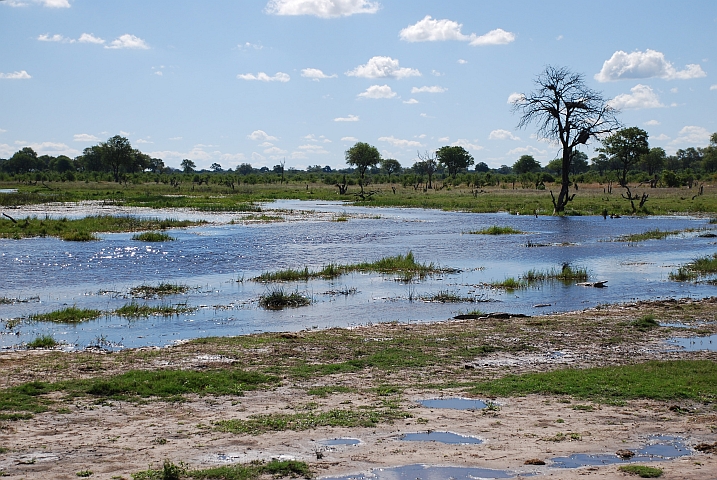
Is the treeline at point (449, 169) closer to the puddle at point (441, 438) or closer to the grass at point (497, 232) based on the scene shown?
the grass at point (497, 232)

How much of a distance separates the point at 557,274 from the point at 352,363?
1376 cm

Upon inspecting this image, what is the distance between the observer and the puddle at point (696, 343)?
13.0 m

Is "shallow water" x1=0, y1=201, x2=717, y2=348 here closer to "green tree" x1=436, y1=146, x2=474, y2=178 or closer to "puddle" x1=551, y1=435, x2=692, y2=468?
"puddle" x1=551, y1=435, x2=692, y2=468

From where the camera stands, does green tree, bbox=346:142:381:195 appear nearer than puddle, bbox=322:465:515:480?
No

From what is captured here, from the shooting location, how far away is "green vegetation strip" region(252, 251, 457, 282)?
77.0 feet

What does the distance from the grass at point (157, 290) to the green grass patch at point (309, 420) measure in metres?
12.0

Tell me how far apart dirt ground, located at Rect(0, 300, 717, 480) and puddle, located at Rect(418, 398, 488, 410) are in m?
0.19

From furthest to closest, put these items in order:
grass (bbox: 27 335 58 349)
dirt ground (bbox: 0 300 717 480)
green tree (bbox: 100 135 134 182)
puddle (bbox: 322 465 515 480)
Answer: green tree (bbox: 100 135 134 182) → grass (bbox: 27 335 58 349) → dirt ground (bbox: 0 300 717 480) → puddle (bbox: 322 465 515 480)

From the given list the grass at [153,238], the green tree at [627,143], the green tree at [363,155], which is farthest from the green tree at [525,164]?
the grass at [153,238]

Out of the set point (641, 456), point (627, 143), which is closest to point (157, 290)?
point (641, 456)

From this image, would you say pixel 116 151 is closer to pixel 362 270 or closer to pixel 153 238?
pixel 153 238

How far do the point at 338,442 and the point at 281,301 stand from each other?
36.4 ft

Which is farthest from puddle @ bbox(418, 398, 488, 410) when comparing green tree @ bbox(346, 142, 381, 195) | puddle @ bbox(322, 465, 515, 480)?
green tree @ bbox(346, 142, 381, 195)

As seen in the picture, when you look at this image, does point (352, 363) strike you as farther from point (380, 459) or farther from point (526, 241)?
point (526, 241)
